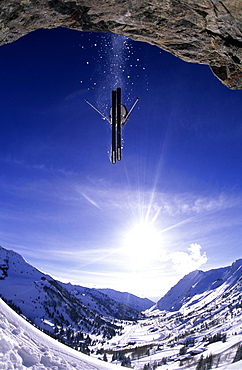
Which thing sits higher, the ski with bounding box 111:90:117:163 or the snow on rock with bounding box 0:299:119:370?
the ski with bounding box 111:90:117:163

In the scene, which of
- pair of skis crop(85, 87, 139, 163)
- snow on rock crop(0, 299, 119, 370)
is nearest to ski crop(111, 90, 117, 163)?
pair of skis crop(85, 87, 139, 163)

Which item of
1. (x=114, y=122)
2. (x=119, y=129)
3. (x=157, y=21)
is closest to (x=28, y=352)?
(x=119, y=129)

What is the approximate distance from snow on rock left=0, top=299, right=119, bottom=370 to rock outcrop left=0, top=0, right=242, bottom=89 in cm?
1188

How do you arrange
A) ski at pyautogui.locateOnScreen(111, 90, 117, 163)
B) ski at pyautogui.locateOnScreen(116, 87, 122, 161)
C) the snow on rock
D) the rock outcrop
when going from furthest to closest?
ski at pyautogui.locateOnScreen(111, 90, 117, 163) → ski at pyautogui.locateOnScreen(116, 87, 122, 161) → the snow on rock → the rock outcrop

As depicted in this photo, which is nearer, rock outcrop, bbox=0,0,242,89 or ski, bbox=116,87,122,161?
rock outcrop, bbox=0,0,242,89

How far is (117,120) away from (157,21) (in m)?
5.36

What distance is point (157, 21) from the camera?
26.8 feet

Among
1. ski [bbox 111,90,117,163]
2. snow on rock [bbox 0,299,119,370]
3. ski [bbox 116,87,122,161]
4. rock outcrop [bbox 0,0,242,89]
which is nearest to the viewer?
rock outcrop [bbox 0,0,242,89]

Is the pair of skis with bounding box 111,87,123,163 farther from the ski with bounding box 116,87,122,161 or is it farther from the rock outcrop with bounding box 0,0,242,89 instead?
the rock outcrop with bounding box 0,0,242,89

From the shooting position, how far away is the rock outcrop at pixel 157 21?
7203mm

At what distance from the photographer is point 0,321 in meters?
9.55

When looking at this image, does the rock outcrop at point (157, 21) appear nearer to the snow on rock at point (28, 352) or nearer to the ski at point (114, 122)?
the ski at point (114, 122)

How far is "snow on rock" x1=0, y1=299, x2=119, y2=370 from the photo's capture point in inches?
298

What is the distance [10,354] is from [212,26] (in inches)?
546
